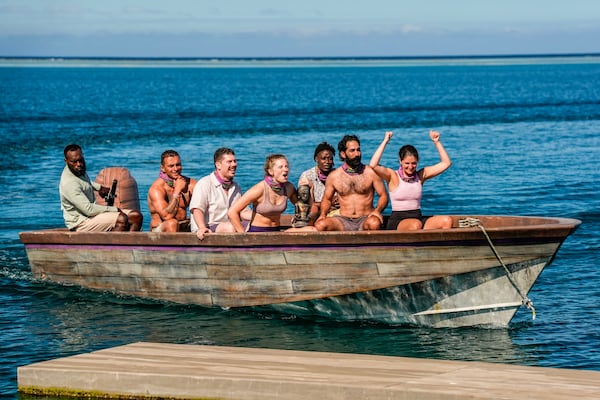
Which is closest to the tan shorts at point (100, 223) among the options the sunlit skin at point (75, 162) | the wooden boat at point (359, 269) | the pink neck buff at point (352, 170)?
the wooden boat at point (359, 269)

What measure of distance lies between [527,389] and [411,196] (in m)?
4.32

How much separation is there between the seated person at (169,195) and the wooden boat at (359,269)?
1.56 ft

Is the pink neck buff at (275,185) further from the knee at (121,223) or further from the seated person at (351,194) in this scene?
the knee at (121,223)

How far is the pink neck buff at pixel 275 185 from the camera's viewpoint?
43.3ft

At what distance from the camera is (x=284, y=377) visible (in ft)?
31.9

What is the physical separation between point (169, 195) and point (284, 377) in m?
5.13

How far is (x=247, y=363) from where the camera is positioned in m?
10.3

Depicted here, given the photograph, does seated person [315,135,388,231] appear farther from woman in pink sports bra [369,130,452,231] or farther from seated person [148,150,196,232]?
seated person [148,150,196,232]

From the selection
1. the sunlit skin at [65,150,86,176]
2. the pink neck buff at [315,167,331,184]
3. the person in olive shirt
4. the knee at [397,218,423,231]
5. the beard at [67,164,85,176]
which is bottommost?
the knee at [397,218,423,231]

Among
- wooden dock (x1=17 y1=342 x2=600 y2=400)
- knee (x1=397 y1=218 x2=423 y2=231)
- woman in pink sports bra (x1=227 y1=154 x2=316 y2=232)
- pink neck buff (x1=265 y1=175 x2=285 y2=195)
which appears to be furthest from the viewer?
pink neck buff (x1=265 y1=175 x2=285 y2=195)

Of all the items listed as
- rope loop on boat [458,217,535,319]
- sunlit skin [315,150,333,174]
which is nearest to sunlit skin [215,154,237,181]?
sunlit skin [315,150,333,174]

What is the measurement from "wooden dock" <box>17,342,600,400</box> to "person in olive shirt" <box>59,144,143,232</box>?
409 centimetres

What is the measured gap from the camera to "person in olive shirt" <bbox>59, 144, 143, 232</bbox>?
14734mm

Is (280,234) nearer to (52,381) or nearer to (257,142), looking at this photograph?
(52,381)
